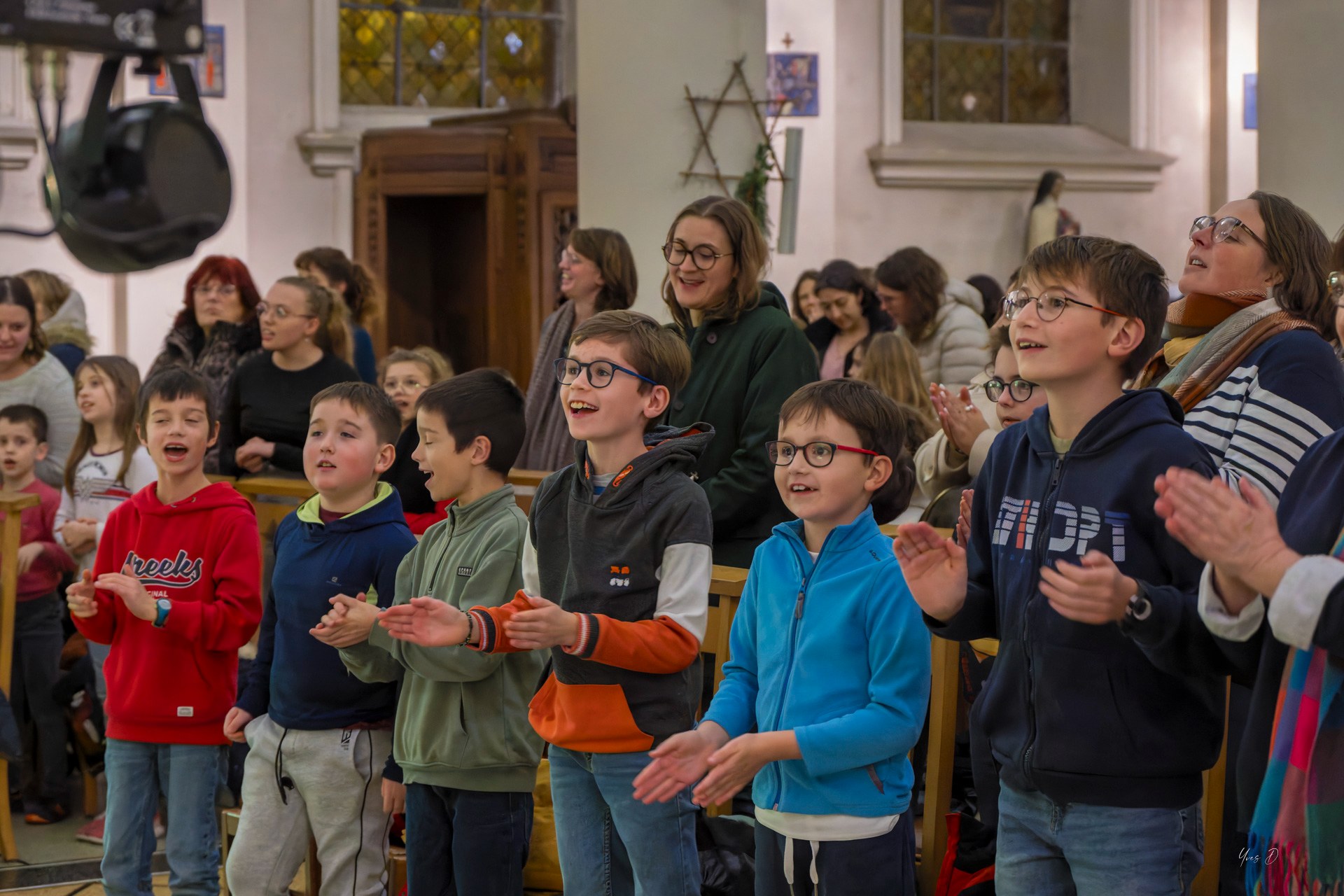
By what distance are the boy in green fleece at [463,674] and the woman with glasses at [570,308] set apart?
122 centimetres

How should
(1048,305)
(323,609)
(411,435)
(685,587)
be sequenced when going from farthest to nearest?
1. (411,435)
2. (323,609)
3. (685,587)
4. (1048,305)

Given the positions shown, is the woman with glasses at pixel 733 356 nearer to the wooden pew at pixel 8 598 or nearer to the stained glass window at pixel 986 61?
the wooden pew at pixel 8 598

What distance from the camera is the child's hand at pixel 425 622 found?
101 inches

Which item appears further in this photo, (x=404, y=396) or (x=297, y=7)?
(x=297, y=7)

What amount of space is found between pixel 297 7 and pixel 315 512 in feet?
24.9

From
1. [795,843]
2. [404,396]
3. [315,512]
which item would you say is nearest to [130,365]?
[404,396]

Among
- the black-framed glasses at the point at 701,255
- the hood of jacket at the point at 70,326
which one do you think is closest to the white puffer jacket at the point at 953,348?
the black-framed glasses at the point at 701,255

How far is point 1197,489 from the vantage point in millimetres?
1808

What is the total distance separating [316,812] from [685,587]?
3.72 feet

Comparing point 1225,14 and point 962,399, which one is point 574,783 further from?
point 1225,14

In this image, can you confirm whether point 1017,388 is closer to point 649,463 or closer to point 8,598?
point 649,463

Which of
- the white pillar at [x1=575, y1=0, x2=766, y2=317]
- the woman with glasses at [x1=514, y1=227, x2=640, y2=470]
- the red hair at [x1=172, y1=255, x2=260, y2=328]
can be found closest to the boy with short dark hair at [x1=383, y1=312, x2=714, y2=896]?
the woman with glasses at [x1=514, y1=227, x2=640, y2=470]

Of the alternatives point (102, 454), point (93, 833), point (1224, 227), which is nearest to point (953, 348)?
point (1224, 227)

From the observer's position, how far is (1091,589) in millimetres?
1896
